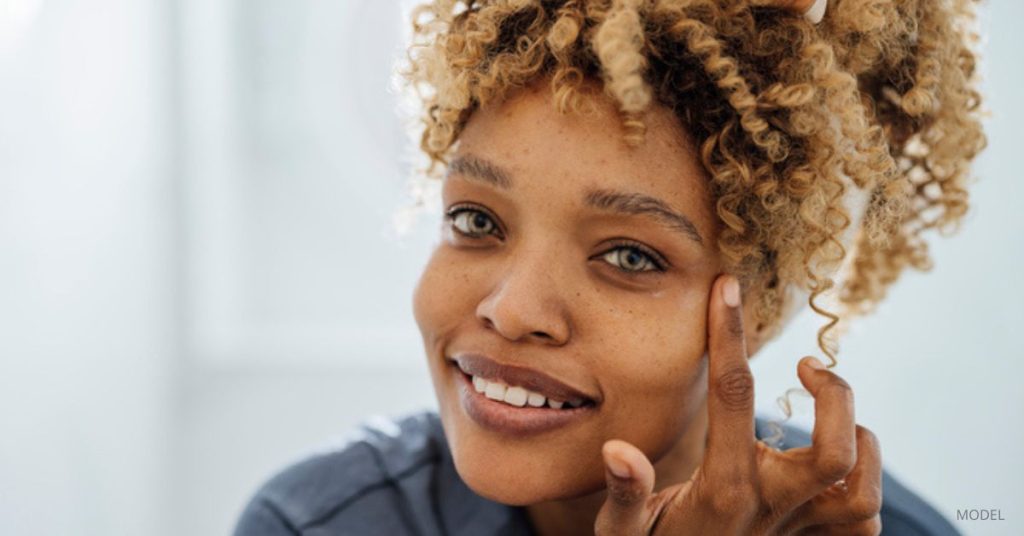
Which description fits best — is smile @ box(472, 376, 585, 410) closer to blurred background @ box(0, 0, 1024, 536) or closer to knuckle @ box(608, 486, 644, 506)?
knuckle @ box(608, 486, 644, 506)

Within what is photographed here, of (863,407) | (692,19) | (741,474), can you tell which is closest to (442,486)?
(741,474)

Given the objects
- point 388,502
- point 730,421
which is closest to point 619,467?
point 730,421

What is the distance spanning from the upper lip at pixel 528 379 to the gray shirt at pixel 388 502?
0.26m

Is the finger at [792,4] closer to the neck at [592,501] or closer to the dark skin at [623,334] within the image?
the dark skin at [623,334]

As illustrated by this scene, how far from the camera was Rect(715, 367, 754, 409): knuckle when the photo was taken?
1.00 metres

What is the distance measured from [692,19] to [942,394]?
1.36 metres

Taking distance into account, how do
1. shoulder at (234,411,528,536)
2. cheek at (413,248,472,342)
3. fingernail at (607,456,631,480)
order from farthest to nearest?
shoulder at (234,411,528,536), cheek at (413,248,472,342), fingernail at (607,456,631,480)

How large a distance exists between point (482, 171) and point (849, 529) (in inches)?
20.4

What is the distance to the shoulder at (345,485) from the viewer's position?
4.21 ft

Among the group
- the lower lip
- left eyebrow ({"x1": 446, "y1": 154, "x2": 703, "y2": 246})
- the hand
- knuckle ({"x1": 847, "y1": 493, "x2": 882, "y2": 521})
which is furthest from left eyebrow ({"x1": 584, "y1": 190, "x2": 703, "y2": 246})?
knuckle ({"x1": 847, "y1": 493, "x2": 882, "y2": 521})

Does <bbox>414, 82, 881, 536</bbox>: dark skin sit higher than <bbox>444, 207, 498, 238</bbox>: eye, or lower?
lower

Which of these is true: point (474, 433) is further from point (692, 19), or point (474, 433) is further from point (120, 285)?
point (120, 285)

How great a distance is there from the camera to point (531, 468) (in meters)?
1.10

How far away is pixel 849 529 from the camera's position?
3.51ft
